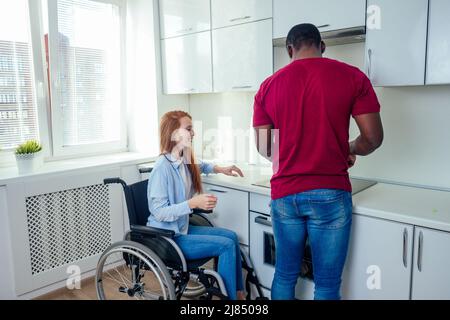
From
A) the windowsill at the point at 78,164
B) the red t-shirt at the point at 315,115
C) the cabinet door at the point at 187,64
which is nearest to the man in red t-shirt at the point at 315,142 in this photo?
the red t-shirt at the point at 315,115

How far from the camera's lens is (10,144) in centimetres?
252

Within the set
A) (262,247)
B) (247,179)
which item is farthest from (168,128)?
(262,247)

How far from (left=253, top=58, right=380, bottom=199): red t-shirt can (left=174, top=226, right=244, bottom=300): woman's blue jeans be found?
449 millimetres

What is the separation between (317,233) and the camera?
5.25ft

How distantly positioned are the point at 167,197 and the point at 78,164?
108cm

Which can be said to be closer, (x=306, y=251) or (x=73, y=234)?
(x=306, y=251)

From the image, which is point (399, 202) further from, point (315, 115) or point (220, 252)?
point (220, 252)

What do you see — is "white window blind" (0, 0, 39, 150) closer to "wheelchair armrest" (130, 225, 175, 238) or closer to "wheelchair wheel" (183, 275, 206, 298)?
"wheelchair armrest" (130, 225, 175, 238)

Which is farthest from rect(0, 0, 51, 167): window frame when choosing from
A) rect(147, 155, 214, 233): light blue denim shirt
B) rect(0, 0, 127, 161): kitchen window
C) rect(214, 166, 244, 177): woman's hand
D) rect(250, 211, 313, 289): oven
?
rect(250, 211, 313, 289): oven

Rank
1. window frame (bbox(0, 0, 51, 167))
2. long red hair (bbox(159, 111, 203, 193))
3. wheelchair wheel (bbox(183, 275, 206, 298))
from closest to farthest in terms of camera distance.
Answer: long red hair (bbox(159, 111, 203, 193)) → wheelchair wheel (bbox(183, 275, 206, 298)) → window frame (bbox(0, 0, 51, 167))

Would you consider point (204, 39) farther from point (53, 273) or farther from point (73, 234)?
A: point (53, 273)

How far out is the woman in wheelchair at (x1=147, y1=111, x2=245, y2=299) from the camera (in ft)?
6.00

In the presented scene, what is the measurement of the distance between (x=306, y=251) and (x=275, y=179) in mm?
562
